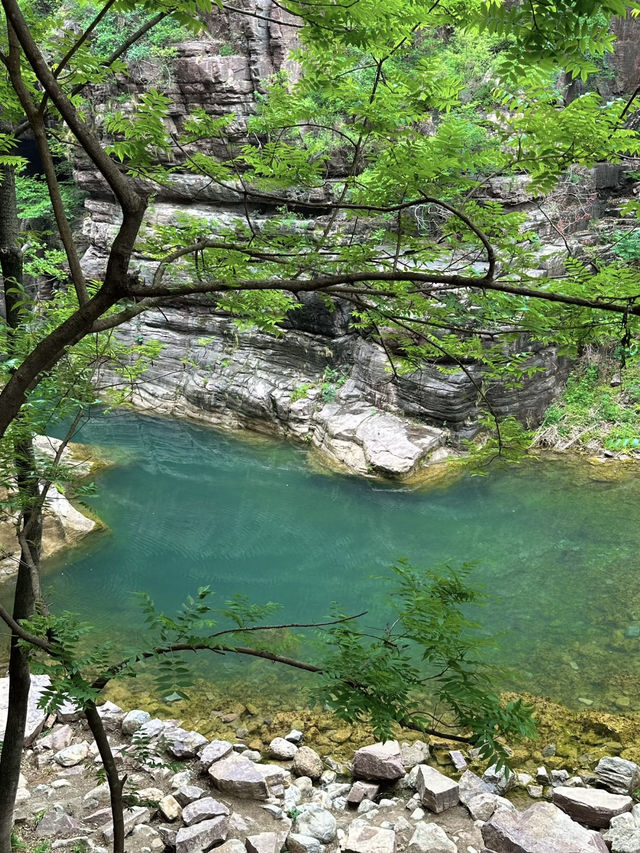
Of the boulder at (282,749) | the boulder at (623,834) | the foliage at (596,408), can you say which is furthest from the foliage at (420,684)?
the foliage at (596,408)

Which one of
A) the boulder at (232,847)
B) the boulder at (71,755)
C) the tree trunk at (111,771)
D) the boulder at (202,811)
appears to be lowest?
the boulder at (71,755)

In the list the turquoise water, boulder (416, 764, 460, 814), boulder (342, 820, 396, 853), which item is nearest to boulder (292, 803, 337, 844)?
boulder (342, 820, 396, 853)

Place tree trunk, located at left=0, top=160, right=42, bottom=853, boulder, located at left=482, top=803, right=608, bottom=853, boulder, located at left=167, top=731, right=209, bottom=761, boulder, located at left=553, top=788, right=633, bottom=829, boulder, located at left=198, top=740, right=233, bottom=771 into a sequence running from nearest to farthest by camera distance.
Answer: tree trunk, located at left=0, top=160, right=42, bottom=853 < boulder, located at left=482, top=803, right=608, bottom=853 < boulder, located at left=553, top=788, right=633, bottom=829 < boulder, located at left=198, top=740, right=233, bottom=771 < boulder, located at left=167, top=731, right=209, bottom=761

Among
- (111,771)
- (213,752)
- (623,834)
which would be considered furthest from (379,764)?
(111,771)

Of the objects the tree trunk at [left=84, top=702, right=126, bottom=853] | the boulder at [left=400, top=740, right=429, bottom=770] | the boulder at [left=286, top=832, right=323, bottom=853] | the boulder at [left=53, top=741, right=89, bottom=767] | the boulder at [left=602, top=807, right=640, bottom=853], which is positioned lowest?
the boulder at [left=53, top=741, right=89, bottom=767]

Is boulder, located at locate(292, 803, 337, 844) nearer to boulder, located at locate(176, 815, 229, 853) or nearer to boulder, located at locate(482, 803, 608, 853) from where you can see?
boulder, located at locate(176, 815, 229, 853)

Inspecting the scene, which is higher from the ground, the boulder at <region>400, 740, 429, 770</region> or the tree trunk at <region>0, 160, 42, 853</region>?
the tree trunk at <region>0, 160, 42, 853</region>

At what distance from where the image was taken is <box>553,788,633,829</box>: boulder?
377 cm

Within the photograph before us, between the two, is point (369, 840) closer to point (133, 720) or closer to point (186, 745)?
point (186, 745)

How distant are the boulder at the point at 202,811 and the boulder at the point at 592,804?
209 centimetres

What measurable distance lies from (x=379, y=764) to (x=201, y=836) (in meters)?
1.31

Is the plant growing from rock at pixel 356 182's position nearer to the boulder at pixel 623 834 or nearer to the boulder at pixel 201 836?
the boulder at pixel 201 836

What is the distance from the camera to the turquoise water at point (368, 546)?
20.6ft

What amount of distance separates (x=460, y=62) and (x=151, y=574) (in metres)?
11.0
